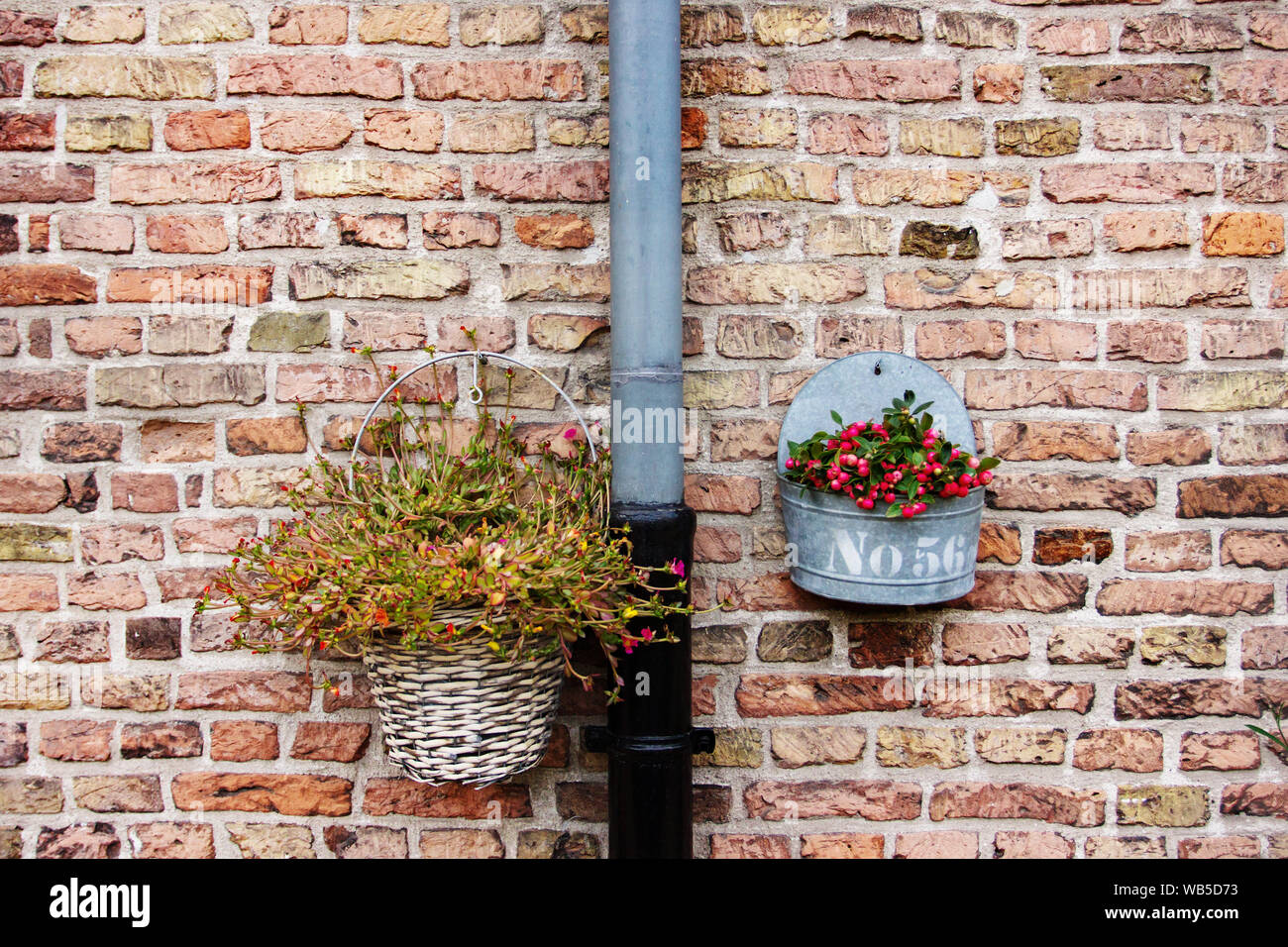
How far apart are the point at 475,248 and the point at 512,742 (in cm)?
95

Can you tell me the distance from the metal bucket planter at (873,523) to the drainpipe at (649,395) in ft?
0.75

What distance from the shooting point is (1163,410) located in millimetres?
1771

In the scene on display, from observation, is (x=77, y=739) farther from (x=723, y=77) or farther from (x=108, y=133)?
(x=723, y=77)

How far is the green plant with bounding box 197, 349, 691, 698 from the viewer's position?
1361 mm

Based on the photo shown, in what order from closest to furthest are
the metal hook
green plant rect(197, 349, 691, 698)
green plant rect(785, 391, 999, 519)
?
green plant rect(197, 349, 691, 698)
green plant rect(785, 391, 999, 519)
the metal hook

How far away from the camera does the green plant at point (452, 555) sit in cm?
136

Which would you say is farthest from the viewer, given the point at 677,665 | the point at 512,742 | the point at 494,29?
the point at 494,29

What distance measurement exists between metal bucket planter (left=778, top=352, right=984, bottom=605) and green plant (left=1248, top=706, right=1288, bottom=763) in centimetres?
75

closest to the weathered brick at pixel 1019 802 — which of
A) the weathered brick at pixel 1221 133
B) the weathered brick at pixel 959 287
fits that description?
the weathered brick at pixel 959 287

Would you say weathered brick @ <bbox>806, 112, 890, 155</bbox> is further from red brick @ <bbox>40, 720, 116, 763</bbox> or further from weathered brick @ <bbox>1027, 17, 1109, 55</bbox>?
red brick @ <bbox>40, 720, 116, 763</bbox>

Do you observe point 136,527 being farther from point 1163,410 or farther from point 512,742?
point 1163,410

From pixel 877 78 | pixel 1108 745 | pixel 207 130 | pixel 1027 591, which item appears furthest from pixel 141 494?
pixel 1108 745

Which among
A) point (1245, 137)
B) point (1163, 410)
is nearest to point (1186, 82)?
point (1245, 137)

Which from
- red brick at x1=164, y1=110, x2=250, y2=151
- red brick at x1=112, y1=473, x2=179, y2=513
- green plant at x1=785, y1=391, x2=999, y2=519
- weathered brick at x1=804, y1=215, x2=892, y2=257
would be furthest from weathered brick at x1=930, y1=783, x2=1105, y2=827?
red brick at x1=164, y1=110, x2=250, y2=151
